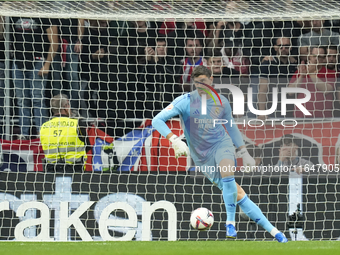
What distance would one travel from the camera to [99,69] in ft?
28.3

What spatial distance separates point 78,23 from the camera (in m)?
8.96

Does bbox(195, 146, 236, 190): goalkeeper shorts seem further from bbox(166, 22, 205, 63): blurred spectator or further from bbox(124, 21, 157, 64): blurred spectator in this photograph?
bbox(124, 21, 157, 64): blurred spectator

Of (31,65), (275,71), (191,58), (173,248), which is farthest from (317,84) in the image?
(31,65)

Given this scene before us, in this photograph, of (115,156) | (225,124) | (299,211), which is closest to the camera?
(225,124)

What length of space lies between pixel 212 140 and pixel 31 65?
3507mm

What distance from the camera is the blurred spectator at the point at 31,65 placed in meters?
8.60

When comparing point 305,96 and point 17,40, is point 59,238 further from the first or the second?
point 305,96

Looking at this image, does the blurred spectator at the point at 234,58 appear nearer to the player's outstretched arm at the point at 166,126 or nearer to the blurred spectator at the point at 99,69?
the blurred spectator at the point at 99,69

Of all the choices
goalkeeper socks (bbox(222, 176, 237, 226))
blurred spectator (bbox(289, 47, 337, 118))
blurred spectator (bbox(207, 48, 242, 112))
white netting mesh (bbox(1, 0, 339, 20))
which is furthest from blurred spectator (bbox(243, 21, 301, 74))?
goalkeeper socks (bbox(222, 176, 237, 226))

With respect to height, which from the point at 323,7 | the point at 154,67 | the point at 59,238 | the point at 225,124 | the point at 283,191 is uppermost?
the point at 323,7

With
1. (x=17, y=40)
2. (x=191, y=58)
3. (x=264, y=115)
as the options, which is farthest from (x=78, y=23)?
(x=264, y=115)

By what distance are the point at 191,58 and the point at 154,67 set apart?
569 mm

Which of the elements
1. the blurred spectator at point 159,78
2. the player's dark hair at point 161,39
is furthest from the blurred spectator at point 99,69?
the player's dark hair at point 161,39

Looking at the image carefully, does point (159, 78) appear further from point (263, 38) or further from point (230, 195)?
point (230, 195)
